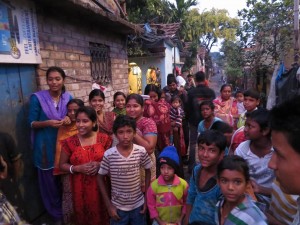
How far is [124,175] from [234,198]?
1036mm

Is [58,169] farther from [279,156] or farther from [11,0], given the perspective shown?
[279,156]

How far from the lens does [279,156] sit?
1.00m

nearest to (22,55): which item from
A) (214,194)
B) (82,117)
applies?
(82,117)

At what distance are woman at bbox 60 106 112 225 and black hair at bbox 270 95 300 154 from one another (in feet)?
5.99

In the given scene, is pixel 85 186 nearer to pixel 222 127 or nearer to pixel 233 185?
pixel 233 185

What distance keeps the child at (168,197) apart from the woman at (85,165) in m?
0.56

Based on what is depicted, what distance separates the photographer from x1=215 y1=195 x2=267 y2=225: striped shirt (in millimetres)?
1621

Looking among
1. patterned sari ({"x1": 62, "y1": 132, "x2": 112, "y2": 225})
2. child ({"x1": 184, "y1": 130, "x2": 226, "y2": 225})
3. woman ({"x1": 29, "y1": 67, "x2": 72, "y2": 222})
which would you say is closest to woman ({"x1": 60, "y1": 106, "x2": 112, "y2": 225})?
patterned sari ({"x1": 62, "y1": 132, "x2": 112, "y2": 225})

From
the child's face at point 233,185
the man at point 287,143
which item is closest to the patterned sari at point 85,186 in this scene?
the child's face at point 233,185

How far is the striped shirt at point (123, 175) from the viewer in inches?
94.7

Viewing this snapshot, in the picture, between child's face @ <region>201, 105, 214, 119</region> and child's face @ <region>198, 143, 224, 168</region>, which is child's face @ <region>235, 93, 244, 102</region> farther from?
child's face @ <region>198, 143, 224, 168</region>

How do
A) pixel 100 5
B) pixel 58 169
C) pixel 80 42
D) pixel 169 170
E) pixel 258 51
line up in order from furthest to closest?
pixel 258 51 → pixel 100 5 → pixel 80 42 → pixel 58 169 → pixel 169 170

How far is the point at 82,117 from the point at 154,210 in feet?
3.49

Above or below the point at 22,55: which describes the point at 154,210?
below
